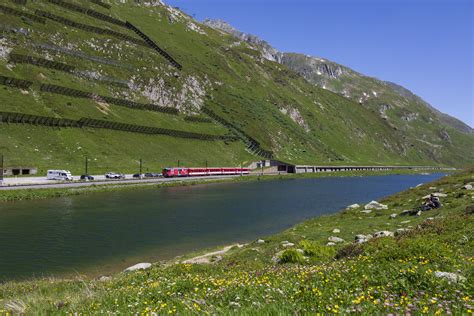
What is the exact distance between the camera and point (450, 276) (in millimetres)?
9578

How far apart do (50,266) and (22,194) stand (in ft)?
152

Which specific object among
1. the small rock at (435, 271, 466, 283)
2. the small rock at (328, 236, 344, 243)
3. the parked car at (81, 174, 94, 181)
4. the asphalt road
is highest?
the small rock at (435, 271, 466, 283)

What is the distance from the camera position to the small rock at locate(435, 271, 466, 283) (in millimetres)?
9281

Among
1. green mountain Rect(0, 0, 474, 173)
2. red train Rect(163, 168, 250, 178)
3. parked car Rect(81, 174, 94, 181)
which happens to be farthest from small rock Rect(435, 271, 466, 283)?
red train Rect(163, 168, 250, 178)

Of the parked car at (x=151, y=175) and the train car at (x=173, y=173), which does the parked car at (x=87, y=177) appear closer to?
the parked car at (x=151, y=175)

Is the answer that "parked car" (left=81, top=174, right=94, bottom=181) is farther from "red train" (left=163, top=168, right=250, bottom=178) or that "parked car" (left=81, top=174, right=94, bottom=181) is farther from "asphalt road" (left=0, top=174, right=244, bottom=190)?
"red train" (left=163, top=168, right=250, bottom=178)

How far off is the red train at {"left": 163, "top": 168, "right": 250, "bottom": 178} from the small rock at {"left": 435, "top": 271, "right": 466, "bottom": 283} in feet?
377

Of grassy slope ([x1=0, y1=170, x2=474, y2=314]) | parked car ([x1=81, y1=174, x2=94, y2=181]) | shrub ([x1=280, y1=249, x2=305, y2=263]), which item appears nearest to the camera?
grassy slope ([x1=0, y1=170, x2=474, y2=314])

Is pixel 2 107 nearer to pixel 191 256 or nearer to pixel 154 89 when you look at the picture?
pixel 154 89

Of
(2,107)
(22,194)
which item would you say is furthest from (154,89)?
(22,194)

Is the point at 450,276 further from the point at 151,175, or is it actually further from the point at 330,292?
the point at 151,175

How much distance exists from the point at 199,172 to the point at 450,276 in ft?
429

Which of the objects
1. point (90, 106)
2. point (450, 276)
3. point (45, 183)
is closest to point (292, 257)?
point (450, 276)

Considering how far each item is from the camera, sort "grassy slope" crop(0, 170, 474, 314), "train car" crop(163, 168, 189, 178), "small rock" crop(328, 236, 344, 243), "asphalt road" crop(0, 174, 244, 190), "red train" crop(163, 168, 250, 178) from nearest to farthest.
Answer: "grassy slope" crop(0, 170, 474, 314) → "small rock" crop(328, 236, 344, 243) → "asphalt road" crop(0, 174, 244, 190) → "train car" crop(163, 168, 189, 178) → "red train" crop(163, 168, 250, 178)
